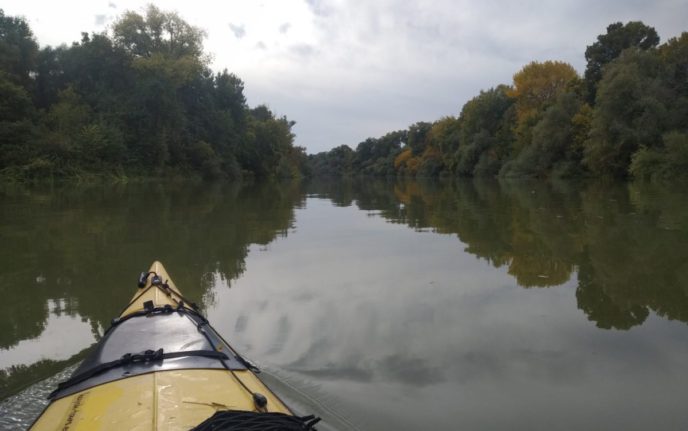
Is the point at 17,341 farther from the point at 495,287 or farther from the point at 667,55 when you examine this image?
the point at 667,55

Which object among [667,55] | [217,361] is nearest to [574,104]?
[667,55]

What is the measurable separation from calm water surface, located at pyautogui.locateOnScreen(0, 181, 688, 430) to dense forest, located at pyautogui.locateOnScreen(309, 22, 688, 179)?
21373 millimetres

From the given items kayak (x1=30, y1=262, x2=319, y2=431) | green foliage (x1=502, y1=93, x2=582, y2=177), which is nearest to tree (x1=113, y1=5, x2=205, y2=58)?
green foliage (x1=502, y1=93, x2=582, y2=177)

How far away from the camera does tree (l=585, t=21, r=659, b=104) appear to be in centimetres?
3522

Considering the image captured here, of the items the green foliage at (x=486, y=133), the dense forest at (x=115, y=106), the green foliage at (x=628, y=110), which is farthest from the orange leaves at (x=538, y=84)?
the dense forest at (x=115, y=106)

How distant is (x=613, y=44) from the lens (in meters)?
36.3

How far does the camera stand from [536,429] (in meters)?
2.80

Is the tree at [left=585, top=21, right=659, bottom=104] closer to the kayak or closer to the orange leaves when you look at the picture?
the orange leaves

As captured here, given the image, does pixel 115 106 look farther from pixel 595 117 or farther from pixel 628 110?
pixel 628 110

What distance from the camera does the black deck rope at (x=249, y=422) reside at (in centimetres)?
176

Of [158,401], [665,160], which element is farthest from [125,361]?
[665,160]

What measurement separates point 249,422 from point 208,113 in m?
44.9

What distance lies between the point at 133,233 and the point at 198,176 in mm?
31754

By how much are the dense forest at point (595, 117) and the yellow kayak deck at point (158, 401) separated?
28.5m
